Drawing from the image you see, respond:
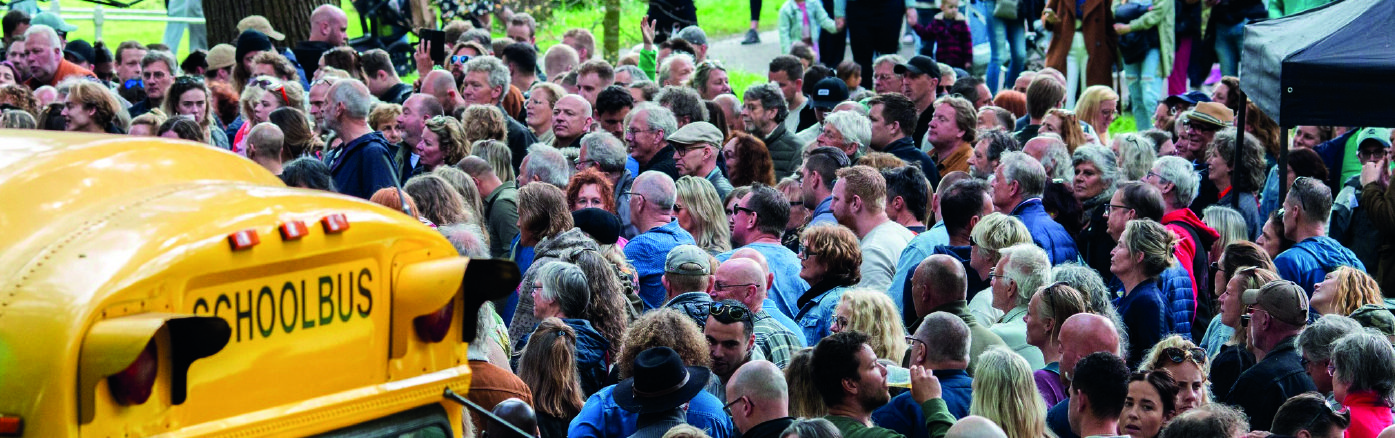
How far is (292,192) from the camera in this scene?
3629 millimetres

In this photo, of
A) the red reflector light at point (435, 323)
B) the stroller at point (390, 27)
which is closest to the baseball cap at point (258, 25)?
the stroller at point (390, 27)

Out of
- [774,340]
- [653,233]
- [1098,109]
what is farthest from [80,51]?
[774,340]

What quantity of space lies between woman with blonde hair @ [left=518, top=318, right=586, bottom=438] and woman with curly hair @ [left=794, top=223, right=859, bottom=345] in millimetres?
1702

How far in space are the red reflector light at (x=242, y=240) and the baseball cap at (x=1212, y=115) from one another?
9076 millimetres

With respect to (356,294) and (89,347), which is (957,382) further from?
(89,347)

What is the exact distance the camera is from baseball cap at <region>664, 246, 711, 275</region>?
695 cm

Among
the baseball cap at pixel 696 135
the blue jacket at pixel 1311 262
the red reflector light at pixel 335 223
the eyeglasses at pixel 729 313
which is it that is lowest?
the blue jacket at pixel 1311 262

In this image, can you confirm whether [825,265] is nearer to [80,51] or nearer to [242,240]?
[242,240]

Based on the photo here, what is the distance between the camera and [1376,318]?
6.77 meters

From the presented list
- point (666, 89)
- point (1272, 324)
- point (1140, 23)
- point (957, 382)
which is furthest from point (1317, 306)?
point (1140, 23)

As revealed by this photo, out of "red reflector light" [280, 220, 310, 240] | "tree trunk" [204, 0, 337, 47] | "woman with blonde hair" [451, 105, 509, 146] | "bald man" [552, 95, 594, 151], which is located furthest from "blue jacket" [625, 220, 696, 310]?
"tree trunk" [204, 0, 337, 47]

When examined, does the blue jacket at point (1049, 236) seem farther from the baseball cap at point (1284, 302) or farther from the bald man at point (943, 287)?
the baseball cap at point (1284, 302)

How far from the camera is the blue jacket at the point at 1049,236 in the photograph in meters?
8.51

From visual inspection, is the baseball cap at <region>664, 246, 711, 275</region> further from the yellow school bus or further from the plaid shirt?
the yellow school bus
